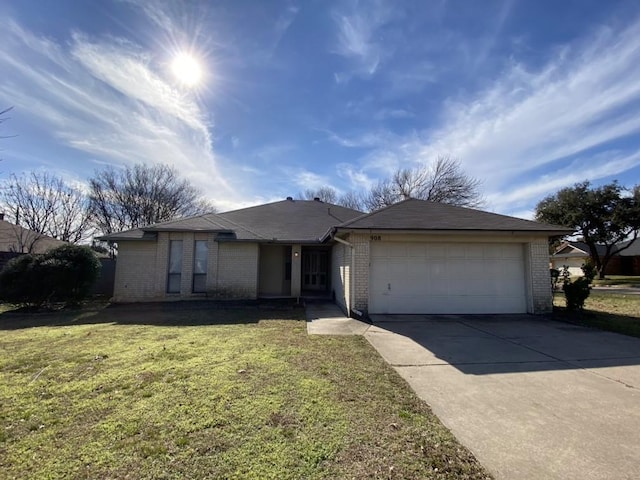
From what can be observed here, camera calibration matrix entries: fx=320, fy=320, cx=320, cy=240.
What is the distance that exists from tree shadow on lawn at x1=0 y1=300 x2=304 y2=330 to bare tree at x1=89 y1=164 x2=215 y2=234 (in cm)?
1692

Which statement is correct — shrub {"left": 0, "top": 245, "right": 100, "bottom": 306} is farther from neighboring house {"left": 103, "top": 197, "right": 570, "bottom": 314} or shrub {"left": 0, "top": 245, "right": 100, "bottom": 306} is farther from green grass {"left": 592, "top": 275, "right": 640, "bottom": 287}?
green grass {"left": 592, "top": 275, "right": 640, "bottom": 287}

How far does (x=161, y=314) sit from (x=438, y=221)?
9220 millimetres

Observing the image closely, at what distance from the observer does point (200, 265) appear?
13.1 m

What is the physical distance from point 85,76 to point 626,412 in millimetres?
11918

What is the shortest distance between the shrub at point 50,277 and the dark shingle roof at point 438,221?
386 inches

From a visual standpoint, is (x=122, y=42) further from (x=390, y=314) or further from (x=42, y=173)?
(x=42, y=173)

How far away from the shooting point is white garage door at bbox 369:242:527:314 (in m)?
9.67

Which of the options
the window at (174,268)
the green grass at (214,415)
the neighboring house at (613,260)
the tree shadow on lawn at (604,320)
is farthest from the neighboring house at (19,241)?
the neighboring house at (613,260)

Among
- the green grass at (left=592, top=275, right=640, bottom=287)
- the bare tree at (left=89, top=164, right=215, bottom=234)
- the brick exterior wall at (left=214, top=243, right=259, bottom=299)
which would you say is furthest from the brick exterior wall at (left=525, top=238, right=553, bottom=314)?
the bare tree at (left=89, top=164, right=215, bottom=234)

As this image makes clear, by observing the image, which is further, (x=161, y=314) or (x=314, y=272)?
(x=314, y=272)

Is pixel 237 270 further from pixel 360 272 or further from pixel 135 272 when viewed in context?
pixel 360 272

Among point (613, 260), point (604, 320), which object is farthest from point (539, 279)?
point (613, 260)

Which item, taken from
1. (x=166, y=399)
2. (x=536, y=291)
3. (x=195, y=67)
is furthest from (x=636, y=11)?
(x=166, y=399)

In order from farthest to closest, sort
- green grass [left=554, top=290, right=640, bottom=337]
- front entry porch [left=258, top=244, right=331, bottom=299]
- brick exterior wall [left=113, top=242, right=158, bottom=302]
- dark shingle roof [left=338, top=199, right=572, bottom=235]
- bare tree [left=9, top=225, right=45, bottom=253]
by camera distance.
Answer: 1. bare tree [left=9, top=225, right=45, bottom=253]
2. front entry porch [left=258, top=244, right=331, bottom=299]
3. brick exterior wall [left=113, top=242, right=158, bottom=302]
4. dark shingle roof [left=338, top=199, right=572, bottom=235]
5. green grass [left=554, top=290, right=640, bottom=337]
